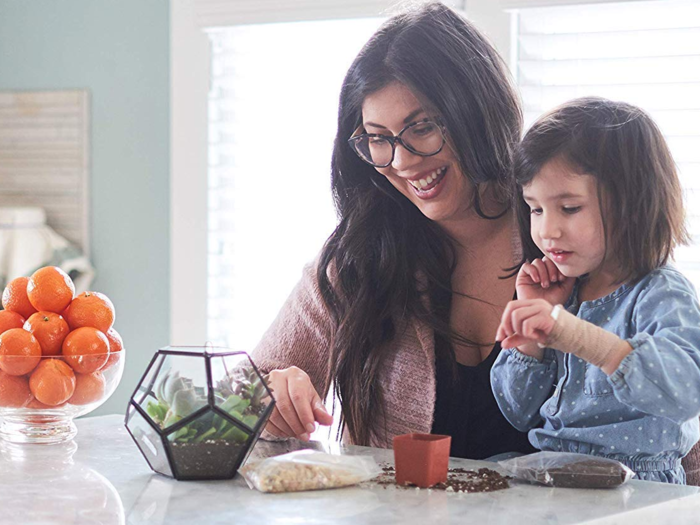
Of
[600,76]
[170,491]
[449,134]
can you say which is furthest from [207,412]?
[600,76]

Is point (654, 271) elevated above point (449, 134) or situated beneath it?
situated beneath

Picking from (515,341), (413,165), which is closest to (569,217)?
(515,341)

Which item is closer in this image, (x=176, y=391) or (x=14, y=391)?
(x=176, y=391)

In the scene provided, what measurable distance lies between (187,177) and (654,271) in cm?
216

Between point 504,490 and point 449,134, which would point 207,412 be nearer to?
point 504,490

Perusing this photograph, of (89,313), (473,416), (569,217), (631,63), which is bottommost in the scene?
(473,416)

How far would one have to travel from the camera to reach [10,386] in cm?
135

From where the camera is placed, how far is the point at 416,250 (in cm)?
186

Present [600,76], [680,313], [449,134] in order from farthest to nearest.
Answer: [600,76] < [449,134] < [680,313]

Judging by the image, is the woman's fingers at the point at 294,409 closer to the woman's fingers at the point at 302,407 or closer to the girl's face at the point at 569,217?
the woman's fingers at the point at 302,407

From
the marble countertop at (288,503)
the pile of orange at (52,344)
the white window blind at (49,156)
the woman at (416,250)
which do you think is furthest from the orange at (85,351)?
the white window blind at (49,156)

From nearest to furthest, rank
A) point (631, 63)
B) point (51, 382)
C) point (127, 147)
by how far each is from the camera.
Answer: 1. point (51, 382)
2. point (631, 63)
3. point (127, 147)

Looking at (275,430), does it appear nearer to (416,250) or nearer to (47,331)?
(47,331)

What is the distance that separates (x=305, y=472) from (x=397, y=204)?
894 mm
